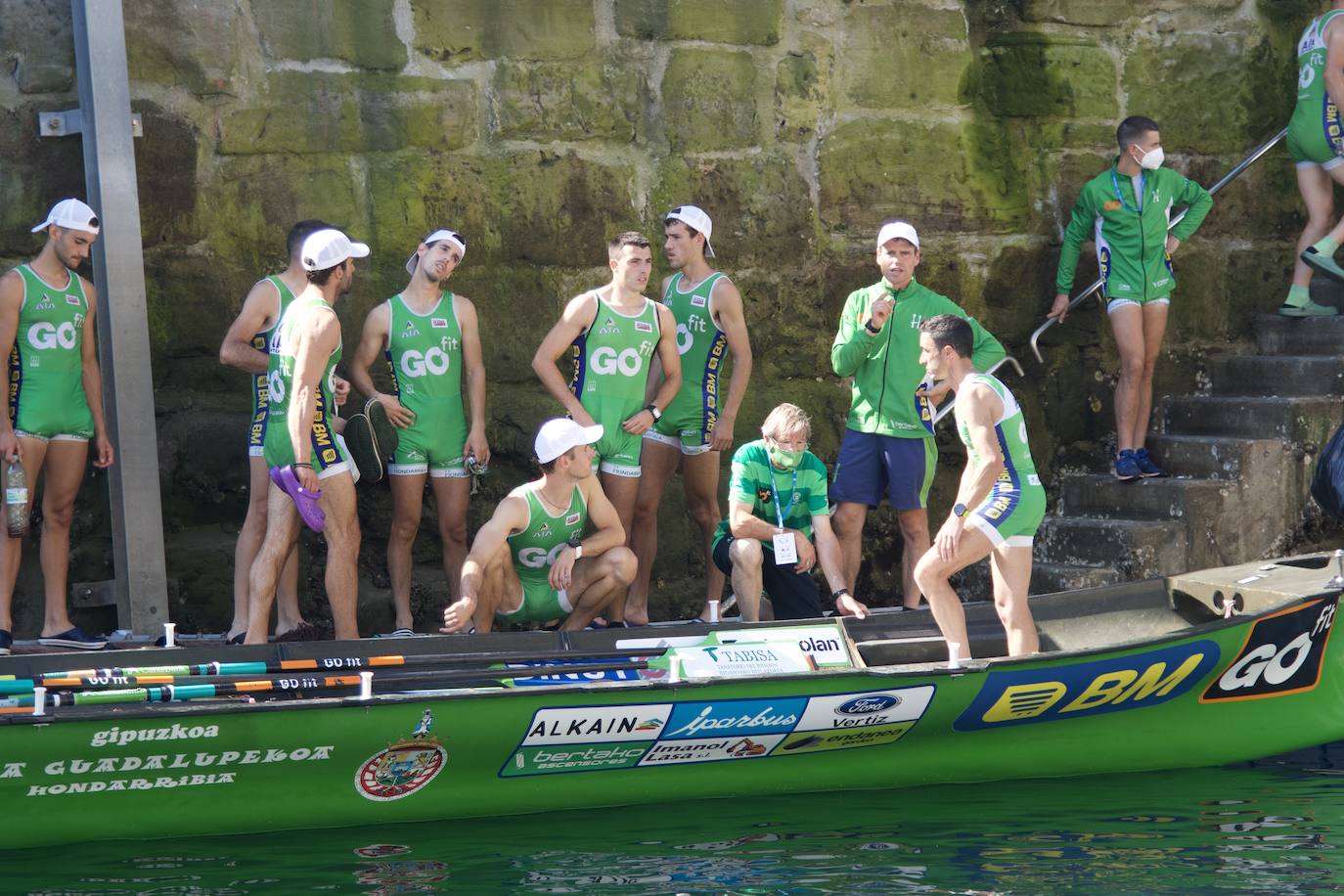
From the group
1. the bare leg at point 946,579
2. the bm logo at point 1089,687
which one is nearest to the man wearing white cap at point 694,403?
the bare leg at point 946,579

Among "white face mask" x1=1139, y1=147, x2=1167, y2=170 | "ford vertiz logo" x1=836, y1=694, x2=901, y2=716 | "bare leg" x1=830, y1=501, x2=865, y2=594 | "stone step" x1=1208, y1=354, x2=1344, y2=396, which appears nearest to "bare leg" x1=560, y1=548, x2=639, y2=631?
"bare leg" x1=830, y1=501, x2=865, y2=594

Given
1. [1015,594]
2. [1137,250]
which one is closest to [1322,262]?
[1137,250]

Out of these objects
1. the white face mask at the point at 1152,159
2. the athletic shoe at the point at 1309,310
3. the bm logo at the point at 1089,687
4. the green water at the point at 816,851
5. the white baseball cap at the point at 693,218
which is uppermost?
the white face mask at the point at 1152,159

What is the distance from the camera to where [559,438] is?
22.9 ft

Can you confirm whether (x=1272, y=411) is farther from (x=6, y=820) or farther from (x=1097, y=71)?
(x=6, y=820)

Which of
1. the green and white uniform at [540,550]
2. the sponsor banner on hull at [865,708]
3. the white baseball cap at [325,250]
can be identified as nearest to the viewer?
the sponsor banner on hull at [865,708]

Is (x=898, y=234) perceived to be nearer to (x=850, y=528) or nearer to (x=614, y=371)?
(x=850, y=528)

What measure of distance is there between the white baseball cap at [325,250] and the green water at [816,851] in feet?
7.69

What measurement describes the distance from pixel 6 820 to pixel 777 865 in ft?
8.22

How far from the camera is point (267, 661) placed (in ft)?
21.6

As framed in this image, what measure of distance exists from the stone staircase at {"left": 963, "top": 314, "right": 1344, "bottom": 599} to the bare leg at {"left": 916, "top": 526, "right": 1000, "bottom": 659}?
1.79 metres

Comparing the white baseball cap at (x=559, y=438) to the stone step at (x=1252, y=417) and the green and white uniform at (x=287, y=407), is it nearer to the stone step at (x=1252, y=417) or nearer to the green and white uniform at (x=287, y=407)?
the green and white uniform at (x=287, y=407)

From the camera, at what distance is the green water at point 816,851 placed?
526cm

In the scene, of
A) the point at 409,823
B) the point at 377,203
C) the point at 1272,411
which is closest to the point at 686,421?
the point at 377,203
